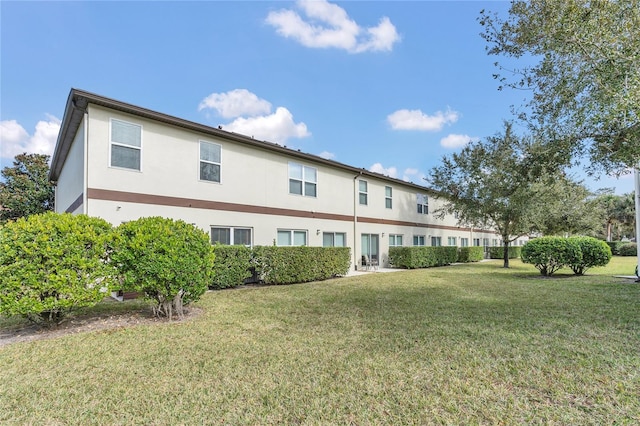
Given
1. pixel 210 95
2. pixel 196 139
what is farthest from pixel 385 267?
pixel 210 95

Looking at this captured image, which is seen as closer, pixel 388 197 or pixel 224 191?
pixel 224 191

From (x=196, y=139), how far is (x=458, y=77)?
10612mm

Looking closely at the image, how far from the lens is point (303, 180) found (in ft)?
48.6

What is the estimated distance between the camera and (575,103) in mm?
7160

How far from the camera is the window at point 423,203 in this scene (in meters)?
22.7

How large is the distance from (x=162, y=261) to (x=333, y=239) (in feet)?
35.3

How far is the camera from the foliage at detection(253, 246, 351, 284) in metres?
11.6

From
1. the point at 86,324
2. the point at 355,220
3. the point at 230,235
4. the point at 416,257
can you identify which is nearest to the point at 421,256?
the point at 416,257

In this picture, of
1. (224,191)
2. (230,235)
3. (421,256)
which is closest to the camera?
(224,191)

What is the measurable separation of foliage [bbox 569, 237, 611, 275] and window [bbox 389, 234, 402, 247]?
30.1ft

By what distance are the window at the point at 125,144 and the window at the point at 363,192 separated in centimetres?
1137

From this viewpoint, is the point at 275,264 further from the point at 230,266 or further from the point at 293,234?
the point at 293,234

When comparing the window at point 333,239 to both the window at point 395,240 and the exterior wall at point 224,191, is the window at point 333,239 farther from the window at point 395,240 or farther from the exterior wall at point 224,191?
the window at point 395,240

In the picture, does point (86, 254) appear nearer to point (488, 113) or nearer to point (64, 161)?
point (64, 161)
